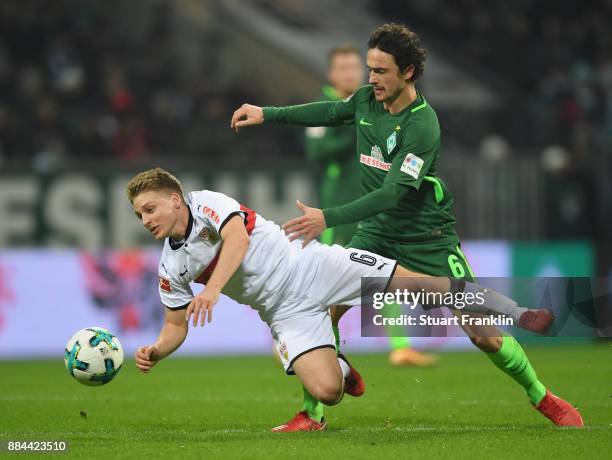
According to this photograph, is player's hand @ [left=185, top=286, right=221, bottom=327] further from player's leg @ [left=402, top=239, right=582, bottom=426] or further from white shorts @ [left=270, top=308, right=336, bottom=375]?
player's leg @ [left=402, top=239, right=582, bottom=426]

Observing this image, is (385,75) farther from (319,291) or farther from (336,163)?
(336,163)

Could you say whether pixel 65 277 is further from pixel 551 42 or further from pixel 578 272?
pixel 551 42

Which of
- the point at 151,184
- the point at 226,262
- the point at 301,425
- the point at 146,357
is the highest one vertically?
the point at 151,184

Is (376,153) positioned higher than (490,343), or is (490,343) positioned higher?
(376,153)

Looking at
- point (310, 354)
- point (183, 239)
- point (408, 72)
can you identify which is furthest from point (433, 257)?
point (183, 239)

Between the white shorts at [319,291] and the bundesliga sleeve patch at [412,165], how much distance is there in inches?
20.2

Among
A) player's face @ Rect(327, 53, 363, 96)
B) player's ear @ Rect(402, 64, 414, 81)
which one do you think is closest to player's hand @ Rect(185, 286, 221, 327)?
player's ear @ Rect(402, 64, 414, 81)

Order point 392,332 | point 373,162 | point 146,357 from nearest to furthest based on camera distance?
point 146,357
point 373,162
point 392,332

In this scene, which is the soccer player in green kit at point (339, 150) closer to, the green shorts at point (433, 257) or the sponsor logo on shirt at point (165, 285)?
the green shorts at point (433, 257)

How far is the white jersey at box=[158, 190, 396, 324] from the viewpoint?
6133 millimetres

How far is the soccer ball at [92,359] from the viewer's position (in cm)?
624

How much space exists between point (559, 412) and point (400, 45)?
2198 millimetres

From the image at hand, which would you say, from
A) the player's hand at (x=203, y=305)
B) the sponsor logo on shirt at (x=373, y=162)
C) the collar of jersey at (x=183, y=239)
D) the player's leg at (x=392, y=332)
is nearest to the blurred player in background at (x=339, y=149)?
the player's leg at (x=392, y=332)

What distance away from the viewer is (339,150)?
9320mm
